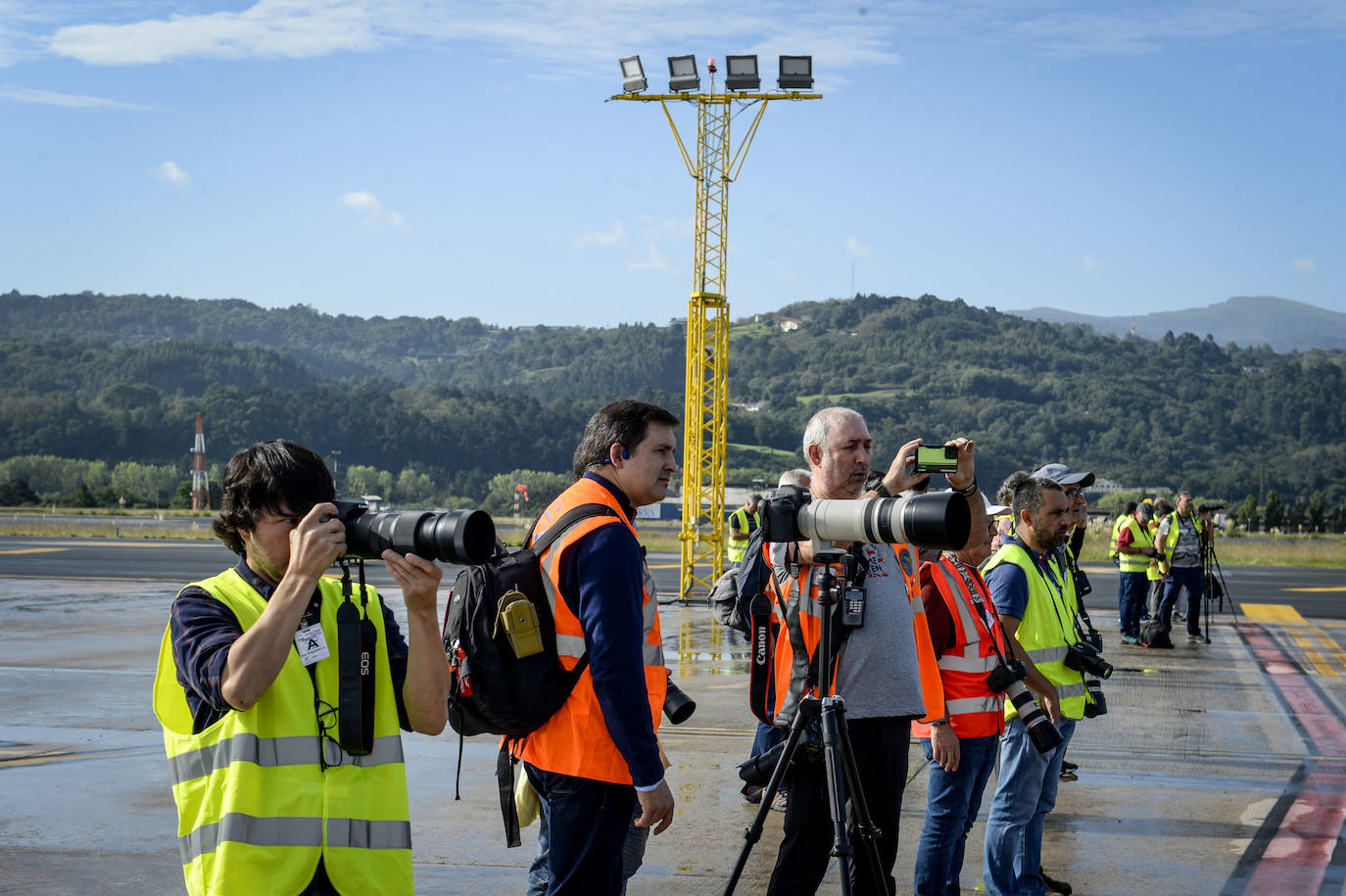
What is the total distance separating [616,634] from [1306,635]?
16264 millimetres

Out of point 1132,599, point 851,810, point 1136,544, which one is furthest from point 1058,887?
point 1132,599


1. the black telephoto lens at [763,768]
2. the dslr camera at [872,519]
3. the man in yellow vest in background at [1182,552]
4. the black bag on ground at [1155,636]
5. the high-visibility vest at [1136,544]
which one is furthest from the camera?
the man in yellow vest in background at [1182,552]

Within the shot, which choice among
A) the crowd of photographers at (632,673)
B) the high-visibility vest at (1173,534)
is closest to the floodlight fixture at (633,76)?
the high-visibility vest at (1173,534)

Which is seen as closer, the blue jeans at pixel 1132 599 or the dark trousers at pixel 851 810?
the dark trousers at pixel 851 810

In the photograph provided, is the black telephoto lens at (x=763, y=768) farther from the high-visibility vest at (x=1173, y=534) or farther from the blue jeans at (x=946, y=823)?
the high-visibility vest at (x=1173, y=534)

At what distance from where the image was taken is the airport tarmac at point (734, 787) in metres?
5.86

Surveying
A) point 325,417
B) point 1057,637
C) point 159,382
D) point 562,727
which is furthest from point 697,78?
point 159,382

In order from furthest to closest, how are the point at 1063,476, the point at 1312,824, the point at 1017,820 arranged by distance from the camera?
1. the point at 1312,824
2. the point at 1063,476
3. the point at 1017,820

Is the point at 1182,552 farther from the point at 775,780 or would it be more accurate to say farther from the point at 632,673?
the point at 632,673

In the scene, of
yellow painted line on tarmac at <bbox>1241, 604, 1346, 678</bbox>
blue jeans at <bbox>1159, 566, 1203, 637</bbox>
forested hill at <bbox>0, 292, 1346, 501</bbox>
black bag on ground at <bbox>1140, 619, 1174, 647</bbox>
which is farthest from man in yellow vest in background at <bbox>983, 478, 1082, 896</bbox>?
forested hill at <bbox>0, 292, 1346, 501</bbox>

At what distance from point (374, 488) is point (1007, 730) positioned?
4917 inches

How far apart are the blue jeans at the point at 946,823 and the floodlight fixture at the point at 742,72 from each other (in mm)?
21141

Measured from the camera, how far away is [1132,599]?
15562 millimetres

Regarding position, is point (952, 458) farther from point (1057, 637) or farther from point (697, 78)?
point (697, 78)
